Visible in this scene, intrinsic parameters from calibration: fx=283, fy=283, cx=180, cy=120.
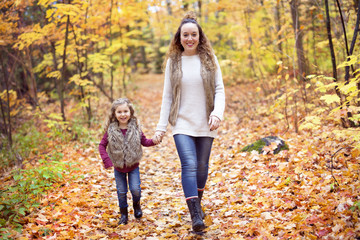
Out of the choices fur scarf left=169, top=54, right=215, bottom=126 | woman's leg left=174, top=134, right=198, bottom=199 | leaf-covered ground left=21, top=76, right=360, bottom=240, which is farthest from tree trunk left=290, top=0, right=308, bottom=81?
woman's leg left=174, top=134, right=198, bottom=199

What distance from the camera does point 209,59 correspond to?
3.30 metres

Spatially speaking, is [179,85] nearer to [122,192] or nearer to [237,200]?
[122,192]

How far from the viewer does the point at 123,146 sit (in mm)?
3516

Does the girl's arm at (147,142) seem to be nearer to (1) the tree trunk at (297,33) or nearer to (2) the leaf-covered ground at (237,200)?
(2) the leaf-covered ground at (237,200)

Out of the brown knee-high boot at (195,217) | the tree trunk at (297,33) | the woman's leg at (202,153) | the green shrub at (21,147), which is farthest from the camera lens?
the green shrub at (21,147)

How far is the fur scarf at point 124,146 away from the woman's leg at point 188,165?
710 millimetres

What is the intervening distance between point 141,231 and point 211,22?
13.0m

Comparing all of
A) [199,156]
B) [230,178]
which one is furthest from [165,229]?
[230,178]

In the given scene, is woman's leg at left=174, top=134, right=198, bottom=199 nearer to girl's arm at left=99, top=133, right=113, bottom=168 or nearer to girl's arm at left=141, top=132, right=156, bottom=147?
girl's arm at left=141, top=132, right=156, bottom=147

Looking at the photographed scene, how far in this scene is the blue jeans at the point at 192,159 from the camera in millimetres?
2996

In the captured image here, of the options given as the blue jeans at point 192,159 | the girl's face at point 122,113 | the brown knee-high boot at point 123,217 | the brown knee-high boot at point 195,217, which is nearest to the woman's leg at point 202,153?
the blue jeans at point 192,159

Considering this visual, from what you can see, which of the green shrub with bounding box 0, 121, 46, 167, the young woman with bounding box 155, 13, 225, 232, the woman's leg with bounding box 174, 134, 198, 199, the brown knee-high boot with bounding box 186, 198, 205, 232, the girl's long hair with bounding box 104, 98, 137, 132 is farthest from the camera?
the green shrub with bounding box 0, 121, 46, 167

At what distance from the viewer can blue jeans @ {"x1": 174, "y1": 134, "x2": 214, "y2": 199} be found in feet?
9.83

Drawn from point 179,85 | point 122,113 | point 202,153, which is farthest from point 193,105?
point 122,113
